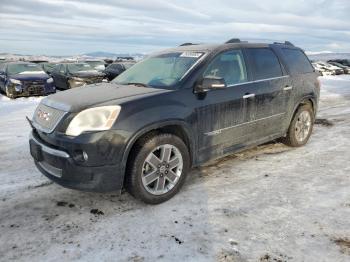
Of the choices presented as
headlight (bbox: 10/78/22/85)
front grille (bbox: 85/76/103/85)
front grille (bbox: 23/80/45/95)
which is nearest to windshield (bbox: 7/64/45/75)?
headlight (bbox: 10/78/22/85)

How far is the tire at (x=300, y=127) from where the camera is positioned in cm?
606

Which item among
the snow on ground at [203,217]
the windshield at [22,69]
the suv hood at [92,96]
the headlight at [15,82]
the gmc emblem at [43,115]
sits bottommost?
the snow on ground at [203,217]

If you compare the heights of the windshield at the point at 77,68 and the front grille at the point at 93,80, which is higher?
the windshield at the point at 77,68

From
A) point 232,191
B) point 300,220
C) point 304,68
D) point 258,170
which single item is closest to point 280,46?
point 304,68

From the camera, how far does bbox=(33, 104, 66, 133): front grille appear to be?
3.89 m

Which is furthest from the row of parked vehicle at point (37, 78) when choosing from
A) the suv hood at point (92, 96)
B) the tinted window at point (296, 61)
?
the tinted window at point (296, 61)

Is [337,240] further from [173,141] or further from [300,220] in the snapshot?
[173,141]

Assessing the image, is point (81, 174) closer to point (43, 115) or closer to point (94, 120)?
point (94, 120)

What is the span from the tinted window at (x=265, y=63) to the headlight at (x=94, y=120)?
2391 mm

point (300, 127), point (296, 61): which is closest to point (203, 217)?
point (300, 127)

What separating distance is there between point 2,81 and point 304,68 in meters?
12.9

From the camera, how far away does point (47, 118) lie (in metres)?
4.07

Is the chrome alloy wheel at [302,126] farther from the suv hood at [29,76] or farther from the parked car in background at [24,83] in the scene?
the suv hood at [29,76]

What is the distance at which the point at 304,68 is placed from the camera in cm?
629
